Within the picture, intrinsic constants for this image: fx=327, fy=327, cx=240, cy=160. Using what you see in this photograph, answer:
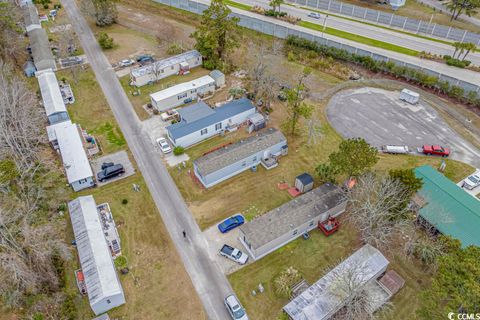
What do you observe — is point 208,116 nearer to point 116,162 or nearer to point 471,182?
point 116,162

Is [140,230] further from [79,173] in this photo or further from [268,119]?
[268,119]

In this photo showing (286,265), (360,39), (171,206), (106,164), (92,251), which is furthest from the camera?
(360,39)

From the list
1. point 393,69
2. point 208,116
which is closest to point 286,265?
point 208,116

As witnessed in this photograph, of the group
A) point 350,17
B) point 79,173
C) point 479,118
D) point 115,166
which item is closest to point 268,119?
point 115,166

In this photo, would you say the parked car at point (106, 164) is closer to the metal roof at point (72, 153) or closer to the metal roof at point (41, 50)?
the metal roof at point (72, 153)

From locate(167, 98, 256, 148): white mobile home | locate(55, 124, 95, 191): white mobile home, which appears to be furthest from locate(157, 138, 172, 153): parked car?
locate(55, 124, 95, 191): white mobile home

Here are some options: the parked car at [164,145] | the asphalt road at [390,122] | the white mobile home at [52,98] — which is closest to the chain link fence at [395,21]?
the asphalt road at [390,122]
